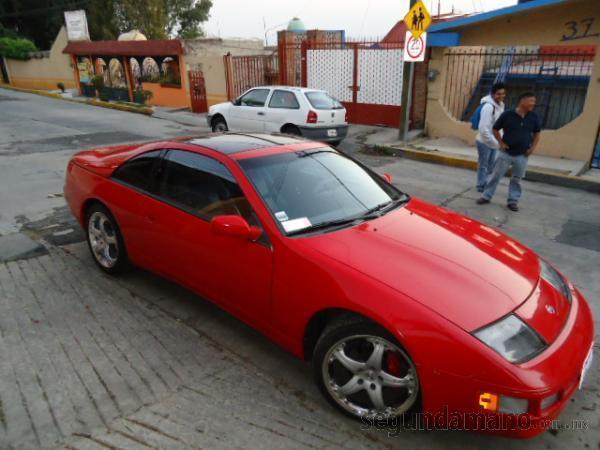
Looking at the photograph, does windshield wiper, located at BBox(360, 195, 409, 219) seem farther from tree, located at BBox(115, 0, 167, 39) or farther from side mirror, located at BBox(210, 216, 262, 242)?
tree, located at BBox(115, 0, 167, 39)

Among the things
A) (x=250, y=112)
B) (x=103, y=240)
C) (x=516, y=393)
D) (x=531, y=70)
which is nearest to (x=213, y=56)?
(x=250, y=112)

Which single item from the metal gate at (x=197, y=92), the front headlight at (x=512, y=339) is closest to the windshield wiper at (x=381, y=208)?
the front headlight at (x=512, y=339)

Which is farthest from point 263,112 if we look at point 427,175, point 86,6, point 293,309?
point 86,6

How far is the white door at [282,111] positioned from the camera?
35.2 ft

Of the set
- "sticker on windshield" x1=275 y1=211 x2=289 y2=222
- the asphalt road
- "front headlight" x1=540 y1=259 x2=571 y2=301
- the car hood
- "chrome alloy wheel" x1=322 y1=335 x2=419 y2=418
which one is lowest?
the asphalt road

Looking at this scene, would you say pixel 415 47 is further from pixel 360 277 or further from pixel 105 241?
pixel 360 277

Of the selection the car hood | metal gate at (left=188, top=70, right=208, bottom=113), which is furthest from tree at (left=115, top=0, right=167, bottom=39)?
the car hood

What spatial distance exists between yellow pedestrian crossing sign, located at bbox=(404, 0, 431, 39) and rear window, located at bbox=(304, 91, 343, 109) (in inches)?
93.8

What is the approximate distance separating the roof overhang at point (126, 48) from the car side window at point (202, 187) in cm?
1707

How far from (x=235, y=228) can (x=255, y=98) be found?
935cm

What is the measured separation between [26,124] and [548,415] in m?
17.1

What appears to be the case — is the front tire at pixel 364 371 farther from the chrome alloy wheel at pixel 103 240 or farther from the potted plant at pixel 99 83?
the potted plant at pixel 99 83

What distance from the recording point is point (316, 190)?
11.2 feet

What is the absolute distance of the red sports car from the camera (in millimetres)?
2283
